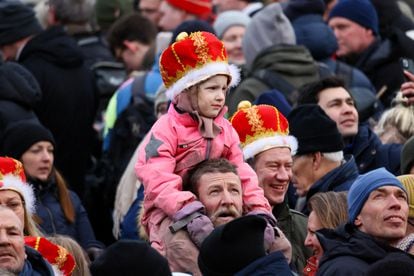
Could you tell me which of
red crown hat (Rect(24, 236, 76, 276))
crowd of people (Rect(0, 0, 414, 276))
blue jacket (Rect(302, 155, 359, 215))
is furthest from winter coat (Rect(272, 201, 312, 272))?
red crown hat (Rect(24, 236, 76, 276))

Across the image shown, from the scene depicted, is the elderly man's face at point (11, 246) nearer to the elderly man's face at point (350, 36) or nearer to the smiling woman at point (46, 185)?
the smiling woman at point (46, 185)

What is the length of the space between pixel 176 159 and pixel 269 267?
1474 millimetres

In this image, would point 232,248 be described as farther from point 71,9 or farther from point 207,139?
point 71,9

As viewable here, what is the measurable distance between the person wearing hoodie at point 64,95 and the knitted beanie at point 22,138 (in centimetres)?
168

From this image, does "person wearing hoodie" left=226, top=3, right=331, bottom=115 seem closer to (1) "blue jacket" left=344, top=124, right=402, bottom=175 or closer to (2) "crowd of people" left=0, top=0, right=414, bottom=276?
(2) "crowd of people" left=0, top=0, right=414, bottom=276

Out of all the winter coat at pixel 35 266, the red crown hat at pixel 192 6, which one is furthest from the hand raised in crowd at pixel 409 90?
the red crown hat at pixel 192 6

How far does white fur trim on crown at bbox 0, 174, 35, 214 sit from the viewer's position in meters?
10.6

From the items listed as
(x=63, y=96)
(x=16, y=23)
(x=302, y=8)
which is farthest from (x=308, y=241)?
(x=16, y=23)

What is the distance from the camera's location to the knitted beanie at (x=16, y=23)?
14984mm

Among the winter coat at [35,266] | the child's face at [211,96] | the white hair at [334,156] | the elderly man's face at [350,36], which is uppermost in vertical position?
the child's face at [211,96]

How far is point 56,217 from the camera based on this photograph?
1236 cm

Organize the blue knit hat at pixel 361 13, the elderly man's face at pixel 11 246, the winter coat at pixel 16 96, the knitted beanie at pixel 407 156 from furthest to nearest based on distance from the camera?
the blue knit hat at pixel 361 13 → the winter coat at pixel 16 96 → the knitted beanie at pixel 407 156 → the elderly man's face at pixel 11 246

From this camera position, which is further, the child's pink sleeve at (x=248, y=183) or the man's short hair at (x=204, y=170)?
the child's pink sleeve at (x=248, y=183)

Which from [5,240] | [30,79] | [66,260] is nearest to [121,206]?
[30,79]
